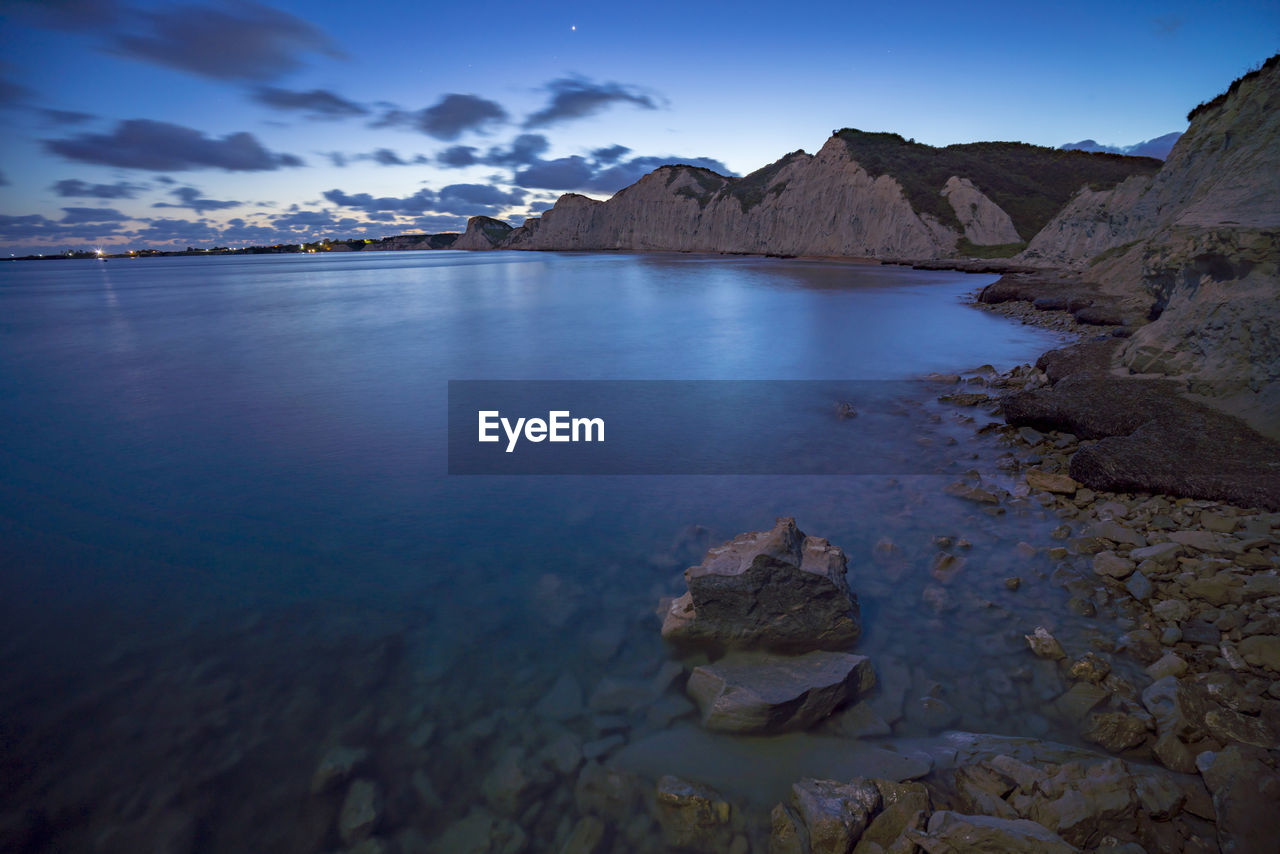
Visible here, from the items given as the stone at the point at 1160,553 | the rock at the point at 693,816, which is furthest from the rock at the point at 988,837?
the stone at the point at 1160,553

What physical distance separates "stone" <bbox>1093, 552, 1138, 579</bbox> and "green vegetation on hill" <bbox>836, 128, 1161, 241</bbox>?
5889cm

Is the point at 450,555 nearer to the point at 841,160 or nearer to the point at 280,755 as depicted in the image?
the point at 280,755

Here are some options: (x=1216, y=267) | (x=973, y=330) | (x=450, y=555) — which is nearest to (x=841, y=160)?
(x=973, y=330)

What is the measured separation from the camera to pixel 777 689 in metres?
4.27

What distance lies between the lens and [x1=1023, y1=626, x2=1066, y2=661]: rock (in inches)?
181

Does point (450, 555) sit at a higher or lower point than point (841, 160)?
lower

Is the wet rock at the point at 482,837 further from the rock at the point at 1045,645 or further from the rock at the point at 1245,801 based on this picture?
the rock at the point at 1045,645

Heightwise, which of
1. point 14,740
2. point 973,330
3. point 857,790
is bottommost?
point 14,740

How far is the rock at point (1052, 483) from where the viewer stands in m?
7.37

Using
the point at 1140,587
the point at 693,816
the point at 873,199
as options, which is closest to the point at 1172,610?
the point at 1140,587

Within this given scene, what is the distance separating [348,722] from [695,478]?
5.55 meters

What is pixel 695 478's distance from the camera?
8.78 meters

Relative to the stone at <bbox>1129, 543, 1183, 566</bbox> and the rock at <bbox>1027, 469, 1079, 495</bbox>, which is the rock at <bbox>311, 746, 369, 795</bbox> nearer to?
the stone at <bbox>1129, 543, 1183, 566</bbox>

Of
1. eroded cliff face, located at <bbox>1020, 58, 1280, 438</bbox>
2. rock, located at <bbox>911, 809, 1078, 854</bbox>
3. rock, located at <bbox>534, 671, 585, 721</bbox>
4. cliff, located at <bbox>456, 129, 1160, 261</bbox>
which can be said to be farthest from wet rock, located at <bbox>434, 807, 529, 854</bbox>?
cliff, located at <bbox>456, 129, 1160, 261</bbox>
